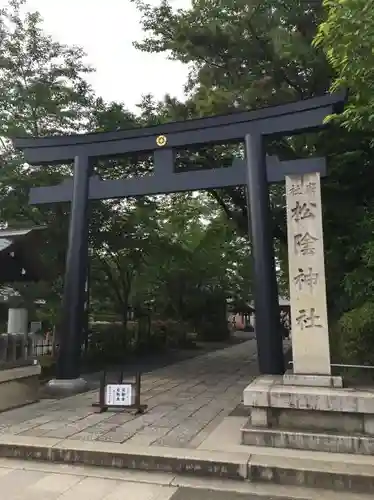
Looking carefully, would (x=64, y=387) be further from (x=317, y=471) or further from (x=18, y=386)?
(x=317, y=471)

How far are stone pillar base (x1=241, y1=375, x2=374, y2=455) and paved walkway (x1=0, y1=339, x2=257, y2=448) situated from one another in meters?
0.88

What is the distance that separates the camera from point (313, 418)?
5.89 m

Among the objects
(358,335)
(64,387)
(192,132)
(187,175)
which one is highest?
(192,132)

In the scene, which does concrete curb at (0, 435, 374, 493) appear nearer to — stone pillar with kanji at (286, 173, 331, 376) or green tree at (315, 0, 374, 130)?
stone pillar with kanji at (286, 173, 331, 376)

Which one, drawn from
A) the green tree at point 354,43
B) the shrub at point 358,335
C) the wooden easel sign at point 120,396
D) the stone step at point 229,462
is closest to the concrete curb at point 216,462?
Result: the stone step at point 229,462

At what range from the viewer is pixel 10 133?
12.1 metres

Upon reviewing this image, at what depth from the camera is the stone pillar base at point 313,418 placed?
561cm

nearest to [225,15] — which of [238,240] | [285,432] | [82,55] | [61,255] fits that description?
[82,55]

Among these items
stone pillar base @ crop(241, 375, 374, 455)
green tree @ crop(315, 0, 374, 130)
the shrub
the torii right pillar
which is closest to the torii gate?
the shrub

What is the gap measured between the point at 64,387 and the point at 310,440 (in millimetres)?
5593

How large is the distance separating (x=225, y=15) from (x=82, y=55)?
4307 millimetres

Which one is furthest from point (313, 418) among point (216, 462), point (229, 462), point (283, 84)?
point (283, 84)

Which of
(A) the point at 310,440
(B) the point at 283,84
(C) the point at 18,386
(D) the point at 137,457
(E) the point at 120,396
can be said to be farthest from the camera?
(B) the point at 283,84

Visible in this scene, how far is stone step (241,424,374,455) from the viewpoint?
18.1ft
